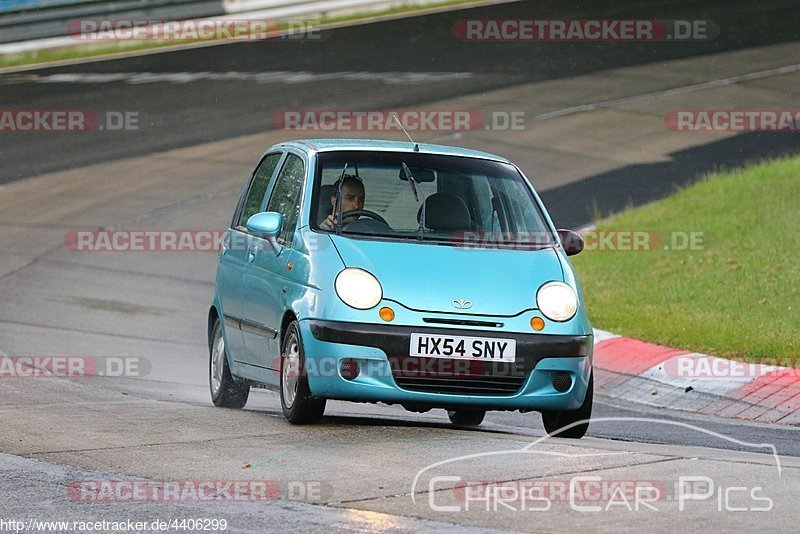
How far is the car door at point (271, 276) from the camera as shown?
29.2 feet

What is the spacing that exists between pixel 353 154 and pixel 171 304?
649cm

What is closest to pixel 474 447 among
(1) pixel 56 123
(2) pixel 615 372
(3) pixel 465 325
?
(3) pixel 465 325

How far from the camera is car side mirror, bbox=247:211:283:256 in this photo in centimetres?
896

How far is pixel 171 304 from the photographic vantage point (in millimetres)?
15352

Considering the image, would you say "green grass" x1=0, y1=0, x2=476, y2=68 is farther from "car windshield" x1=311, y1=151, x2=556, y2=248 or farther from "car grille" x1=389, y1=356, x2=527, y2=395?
"car grille" x1=389, y1=356, x2=527, y2=395

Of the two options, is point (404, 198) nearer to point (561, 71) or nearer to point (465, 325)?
point (465, 325)

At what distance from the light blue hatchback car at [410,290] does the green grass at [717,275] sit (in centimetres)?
344
